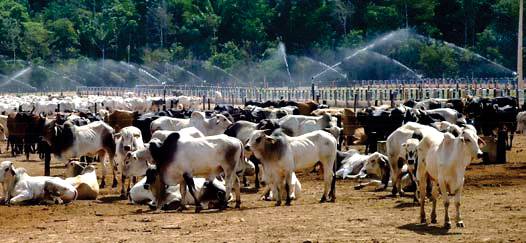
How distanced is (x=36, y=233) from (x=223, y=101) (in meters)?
59.2

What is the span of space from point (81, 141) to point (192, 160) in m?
6.16

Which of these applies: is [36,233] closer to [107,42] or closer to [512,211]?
[512,211]

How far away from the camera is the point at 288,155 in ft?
63.7

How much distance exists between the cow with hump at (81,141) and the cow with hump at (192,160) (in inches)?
214

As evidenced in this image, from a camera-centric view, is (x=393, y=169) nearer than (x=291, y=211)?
No

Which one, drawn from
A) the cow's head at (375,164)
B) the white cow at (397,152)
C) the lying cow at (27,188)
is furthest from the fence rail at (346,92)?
the lying cow at (27,188)

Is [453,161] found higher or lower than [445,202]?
higher

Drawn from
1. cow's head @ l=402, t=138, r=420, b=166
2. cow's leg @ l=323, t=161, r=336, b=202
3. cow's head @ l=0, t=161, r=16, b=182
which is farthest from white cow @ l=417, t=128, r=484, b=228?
cow's head @ l=0, t=161, r=16, b=182

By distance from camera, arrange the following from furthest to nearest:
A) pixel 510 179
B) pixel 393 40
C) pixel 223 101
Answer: pixel 393 40 < pixel 223 101 < pixel 510 179

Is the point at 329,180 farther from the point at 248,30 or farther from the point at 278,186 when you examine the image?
Result: the point at 248,30

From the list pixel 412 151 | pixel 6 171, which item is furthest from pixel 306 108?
pixel 412 151

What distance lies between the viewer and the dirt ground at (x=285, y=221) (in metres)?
14.9

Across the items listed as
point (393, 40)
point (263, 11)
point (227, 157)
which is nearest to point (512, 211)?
point (227, 157)

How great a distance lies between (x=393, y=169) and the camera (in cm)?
2062
